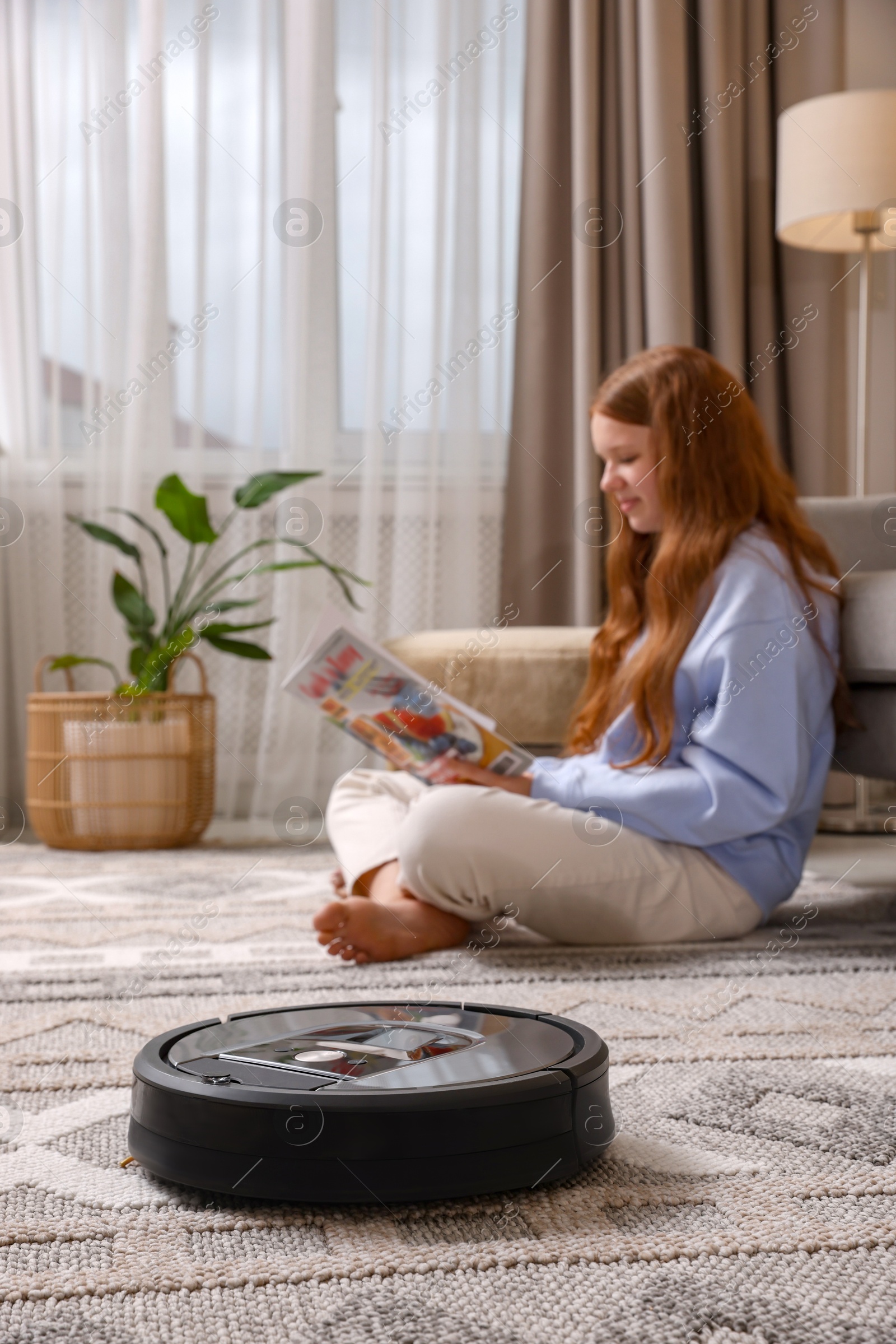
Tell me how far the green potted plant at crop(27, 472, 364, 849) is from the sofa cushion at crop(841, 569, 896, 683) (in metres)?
0.95

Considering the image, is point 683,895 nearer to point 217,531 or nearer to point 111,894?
point 111,894

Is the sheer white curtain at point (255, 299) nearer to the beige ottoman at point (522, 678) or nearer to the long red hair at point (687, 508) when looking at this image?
the beige ottoman at point (522, 678)

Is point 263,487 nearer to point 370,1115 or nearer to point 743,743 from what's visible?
point 743,743

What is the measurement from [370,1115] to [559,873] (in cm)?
62

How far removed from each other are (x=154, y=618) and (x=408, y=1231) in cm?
167

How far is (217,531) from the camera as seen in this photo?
92.0 inches

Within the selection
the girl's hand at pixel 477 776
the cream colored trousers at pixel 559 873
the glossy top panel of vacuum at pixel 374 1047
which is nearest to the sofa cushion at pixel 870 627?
the cream colored trousers at pixel 559 873

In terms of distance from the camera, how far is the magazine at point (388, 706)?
1.12 m

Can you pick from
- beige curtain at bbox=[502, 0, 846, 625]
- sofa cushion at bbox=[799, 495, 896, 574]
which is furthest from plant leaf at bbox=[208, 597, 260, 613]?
sofa cushion at bbox=[799, 495, 896, 574]

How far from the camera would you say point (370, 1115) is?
523mm

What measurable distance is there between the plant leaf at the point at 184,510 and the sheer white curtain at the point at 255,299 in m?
0.35

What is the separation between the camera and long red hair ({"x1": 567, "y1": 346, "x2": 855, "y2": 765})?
3.85 ft

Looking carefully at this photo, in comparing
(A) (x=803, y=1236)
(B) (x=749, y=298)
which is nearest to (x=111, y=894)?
(A) (x=803, y=1236)

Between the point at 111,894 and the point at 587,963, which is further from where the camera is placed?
the point at 111,894
